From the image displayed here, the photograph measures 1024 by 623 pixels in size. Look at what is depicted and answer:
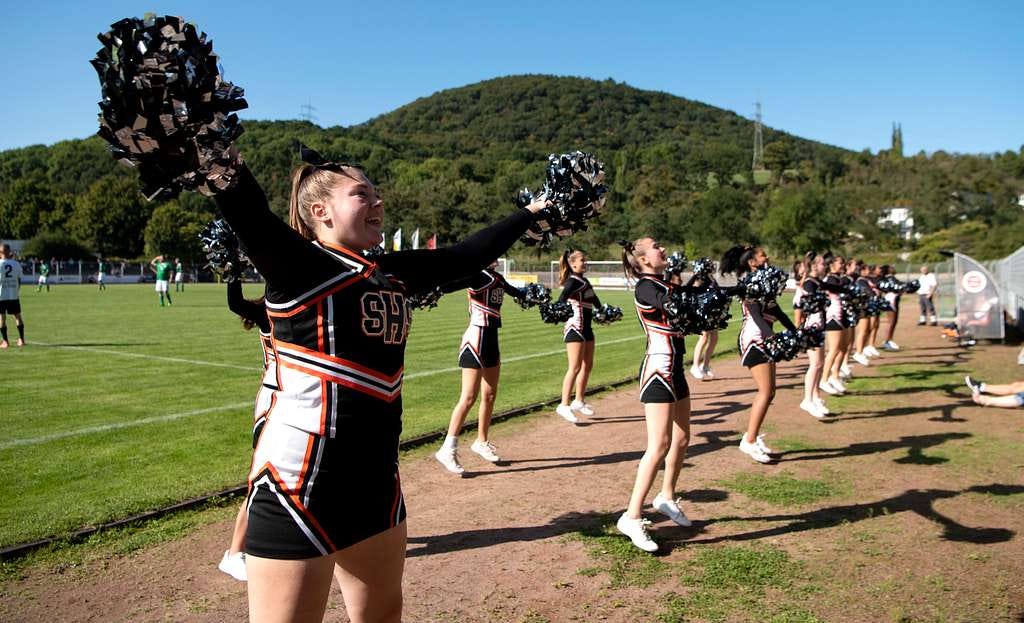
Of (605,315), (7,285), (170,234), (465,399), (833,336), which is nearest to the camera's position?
(465,399)

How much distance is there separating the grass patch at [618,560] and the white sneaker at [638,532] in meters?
0.05

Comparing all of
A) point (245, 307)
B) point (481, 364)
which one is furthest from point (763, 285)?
point (245, 307)

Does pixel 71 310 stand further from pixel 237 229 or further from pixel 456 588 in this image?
pixel 237 229

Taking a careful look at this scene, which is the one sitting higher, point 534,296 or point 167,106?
point 167,106

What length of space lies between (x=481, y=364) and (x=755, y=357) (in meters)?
2.83

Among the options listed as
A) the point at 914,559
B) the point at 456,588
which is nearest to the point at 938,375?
the point at 914,559

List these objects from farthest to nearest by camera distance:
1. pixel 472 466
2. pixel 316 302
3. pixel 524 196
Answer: pixel 472 466 < pixel 524 196 < pixel 316 302

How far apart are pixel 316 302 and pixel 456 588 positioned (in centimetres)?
269

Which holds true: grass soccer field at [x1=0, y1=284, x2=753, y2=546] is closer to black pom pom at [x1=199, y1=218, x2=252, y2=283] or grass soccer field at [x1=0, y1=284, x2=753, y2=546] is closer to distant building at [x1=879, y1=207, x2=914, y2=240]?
black pom pom at [x1=199, y1=218, x2=252, y2=283]

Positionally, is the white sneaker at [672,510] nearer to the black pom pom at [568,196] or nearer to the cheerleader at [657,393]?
the cheerleader at [657,393]

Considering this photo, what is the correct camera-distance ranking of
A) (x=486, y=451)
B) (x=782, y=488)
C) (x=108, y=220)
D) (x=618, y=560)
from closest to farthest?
1. (x=618, y=560)
2. (x=782, y=488)
3. (x=486, y=451)
4. (x=108, y=220)

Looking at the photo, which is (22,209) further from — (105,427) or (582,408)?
(582,408)

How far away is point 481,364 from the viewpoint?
6.98 m

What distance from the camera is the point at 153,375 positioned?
38.7 ft
